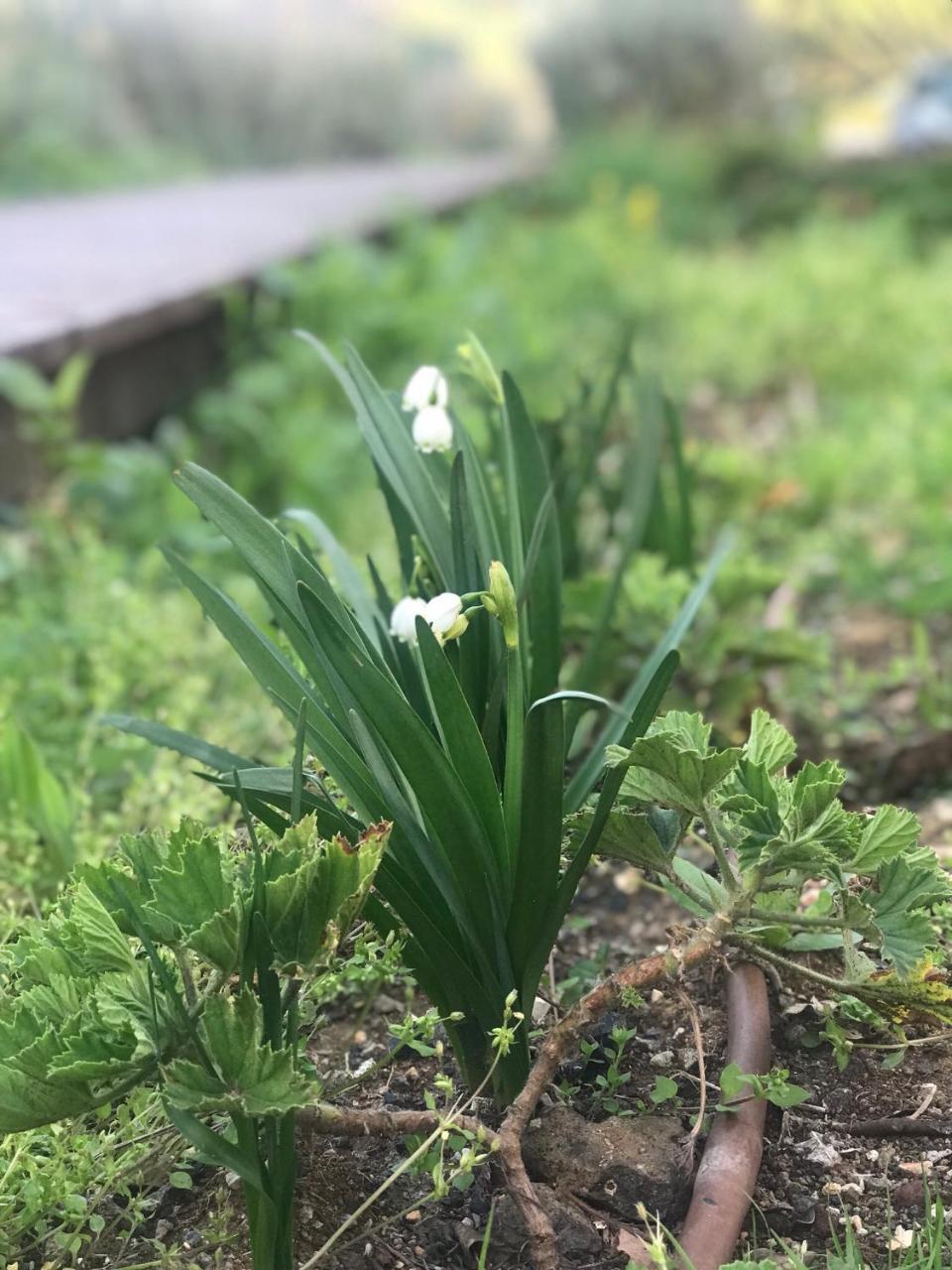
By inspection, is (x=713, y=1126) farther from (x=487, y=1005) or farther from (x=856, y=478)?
(x=856, y=478)

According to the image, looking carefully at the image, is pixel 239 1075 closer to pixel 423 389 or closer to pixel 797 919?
pixel 797 919

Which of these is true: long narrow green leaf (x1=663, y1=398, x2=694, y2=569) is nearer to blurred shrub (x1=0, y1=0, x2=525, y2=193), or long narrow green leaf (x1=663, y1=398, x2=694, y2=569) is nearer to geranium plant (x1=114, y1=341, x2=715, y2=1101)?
geranium plant (x1=114, y1=341, x2=715, y2=1101)

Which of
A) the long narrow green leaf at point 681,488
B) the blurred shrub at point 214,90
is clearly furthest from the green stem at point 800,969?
the blurred shrub at point 214,90

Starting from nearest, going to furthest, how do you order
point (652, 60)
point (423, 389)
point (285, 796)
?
point (285, 796) → point (423, 389) → point (652, 60)

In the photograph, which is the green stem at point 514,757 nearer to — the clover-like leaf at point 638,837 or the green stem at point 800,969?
the clover-like leaf at point 638,837

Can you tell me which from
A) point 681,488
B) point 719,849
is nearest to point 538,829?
point 719,849

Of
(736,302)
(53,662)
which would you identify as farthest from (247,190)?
(53,662)

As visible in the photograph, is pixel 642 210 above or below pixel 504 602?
below

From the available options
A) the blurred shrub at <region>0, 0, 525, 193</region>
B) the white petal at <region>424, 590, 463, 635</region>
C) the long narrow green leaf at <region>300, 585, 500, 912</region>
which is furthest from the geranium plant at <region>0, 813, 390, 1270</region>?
the blurred shrub at <region>0, 0, 525, 193</region>
